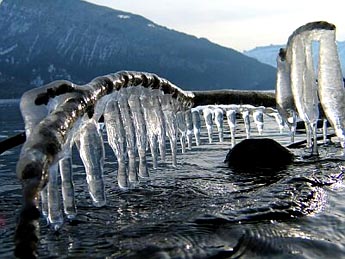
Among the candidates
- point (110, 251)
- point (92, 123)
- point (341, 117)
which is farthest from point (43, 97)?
point (341, 117)

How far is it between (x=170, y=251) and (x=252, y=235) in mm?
1265

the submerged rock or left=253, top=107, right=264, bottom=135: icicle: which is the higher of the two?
left=253, top=107, right=264, bottom=135: icicle

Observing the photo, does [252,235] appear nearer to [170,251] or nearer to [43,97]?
[170,251]

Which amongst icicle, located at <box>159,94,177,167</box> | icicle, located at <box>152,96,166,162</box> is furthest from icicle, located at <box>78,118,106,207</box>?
icicle, located at <box>159,94,177,167</box>

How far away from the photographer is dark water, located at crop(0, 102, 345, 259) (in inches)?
252

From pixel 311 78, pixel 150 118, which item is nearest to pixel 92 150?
pixel 150 118

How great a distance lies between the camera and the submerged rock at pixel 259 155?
45.4 ft

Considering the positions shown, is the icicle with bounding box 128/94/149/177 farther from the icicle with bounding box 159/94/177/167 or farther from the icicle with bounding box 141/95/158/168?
the icicle with bounding box 159/94/177/167

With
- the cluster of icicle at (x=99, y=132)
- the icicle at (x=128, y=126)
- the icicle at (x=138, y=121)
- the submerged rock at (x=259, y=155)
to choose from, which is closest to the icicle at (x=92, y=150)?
the cluster of icicle at (x=99, y=132)

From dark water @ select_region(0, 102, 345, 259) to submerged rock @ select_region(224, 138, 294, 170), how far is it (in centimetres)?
158

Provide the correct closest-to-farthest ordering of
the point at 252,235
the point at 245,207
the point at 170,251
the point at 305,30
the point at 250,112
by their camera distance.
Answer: the point at 170,251 < the point at 252,235 < the point at 245,207 < the point at 305,30 < the point at 250,112

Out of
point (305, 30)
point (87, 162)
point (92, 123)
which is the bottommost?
point (87, 162)

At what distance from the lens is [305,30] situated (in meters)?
→ 11.3

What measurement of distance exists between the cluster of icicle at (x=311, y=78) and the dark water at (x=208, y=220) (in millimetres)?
1390
